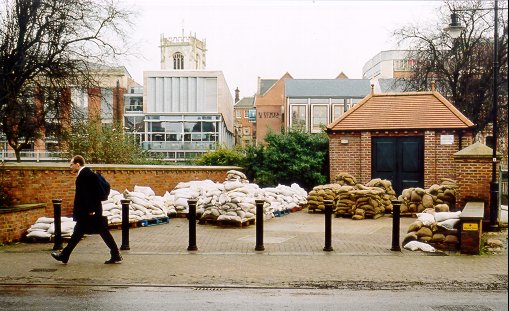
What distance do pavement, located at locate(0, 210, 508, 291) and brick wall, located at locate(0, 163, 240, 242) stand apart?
0.67 meters

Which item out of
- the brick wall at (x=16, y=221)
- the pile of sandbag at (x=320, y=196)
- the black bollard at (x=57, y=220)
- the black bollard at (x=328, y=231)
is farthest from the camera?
the pile of sandbag at (x=320, y=196)

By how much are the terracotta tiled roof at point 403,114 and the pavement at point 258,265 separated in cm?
1095

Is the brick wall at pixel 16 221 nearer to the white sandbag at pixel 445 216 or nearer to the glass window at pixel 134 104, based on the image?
the white sandbag at pixel 445 216

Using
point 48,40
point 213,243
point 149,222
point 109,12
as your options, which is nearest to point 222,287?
point 213,243

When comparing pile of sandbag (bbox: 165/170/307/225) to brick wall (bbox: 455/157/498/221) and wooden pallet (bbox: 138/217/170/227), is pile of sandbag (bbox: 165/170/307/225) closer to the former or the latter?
wooden pallet (bbox: 138/217/170/227)

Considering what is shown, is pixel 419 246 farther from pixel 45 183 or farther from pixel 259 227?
pixel 45 183

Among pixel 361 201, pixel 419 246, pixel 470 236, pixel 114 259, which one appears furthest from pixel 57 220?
pixel 361 201

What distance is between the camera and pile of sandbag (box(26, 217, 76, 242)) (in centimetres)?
1245

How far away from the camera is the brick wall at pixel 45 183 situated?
12648 mm

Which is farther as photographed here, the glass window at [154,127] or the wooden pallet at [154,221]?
the glass window at [154,127]

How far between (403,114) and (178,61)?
82079 millimetres

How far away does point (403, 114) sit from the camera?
2492cm

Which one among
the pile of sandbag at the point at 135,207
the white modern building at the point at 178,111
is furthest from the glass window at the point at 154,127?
the pile of sandbag at the point at 135,207

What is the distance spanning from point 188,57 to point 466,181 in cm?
9236
